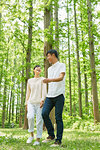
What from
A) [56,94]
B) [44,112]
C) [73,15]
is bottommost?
[44,112]

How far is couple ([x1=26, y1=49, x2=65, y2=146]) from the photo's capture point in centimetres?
455

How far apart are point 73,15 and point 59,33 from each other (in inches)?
454

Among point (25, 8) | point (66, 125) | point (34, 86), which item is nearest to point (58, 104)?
point (34, 86)

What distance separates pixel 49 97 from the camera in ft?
15.7

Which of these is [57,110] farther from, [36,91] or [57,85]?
[36,91]

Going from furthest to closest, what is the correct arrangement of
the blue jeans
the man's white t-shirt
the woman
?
the woman, the man's white t-shirt, the blue jeans

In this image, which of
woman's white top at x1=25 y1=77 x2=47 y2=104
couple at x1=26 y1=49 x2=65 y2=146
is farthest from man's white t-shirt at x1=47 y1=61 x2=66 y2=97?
woman's white top at x1=25 y1=77 x2=47 y2=104

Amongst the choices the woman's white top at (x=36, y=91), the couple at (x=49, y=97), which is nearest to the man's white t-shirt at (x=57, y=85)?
the couple at (x=49, y=97)

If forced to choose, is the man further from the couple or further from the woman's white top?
the woman's white top

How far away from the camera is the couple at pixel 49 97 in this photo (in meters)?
4.55

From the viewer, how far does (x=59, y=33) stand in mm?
10547

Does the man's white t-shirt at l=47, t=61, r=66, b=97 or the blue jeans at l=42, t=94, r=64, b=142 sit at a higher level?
the man's white t-shirt at l=47, t=61, r=66, b=97

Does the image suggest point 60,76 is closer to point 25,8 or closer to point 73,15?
point 25,8

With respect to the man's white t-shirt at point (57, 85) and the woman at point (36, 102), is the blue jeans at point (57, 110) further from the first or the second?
the woman at point (36, 102)
